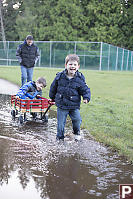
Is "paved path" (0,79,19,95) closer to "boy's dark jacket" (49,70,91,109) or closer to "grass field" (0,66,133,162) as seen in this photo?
"grass field" (0,66,133,162)

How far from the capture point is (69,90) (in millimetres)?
5266

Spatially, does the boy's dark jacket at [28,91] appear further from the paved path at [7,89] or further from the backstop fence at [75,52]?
the backstop fence at [75,52]

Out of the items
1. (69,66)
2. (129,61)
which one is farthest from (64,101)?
(129,61)

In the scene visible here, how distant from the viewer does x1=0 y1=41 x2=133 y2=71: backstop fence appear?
99.8ft

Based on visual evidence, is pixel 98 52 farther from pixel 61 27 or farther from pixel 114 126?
pixel 114 126

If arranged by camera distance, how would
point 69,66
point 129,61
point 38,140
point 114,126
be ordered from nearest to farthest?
1. point 69,66
2. point 38,140
3. point 114,126
4. point 129,61

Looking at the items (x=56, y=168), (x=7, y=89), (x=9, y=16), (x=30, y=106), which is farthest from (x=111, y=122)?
(x=9, y=16)

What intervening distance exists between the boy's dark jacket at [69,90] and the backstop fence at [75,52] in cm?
2504

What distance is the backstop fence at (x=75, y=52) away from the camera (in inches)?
1197

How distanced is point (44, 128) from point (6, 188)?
9.83 ft

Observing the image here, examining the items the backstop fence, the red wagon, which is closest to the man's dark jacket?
the red wagon

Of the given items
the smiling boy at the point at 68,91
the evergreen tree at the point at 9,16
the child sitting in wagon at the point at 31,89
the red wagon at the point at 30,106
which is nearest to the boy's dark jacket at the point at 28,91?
the child sitting in wagon at the point at 31,89

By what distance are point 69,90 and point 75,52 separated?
26.4 meters

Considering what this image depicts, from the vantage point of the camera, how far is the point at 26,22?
139 feet
